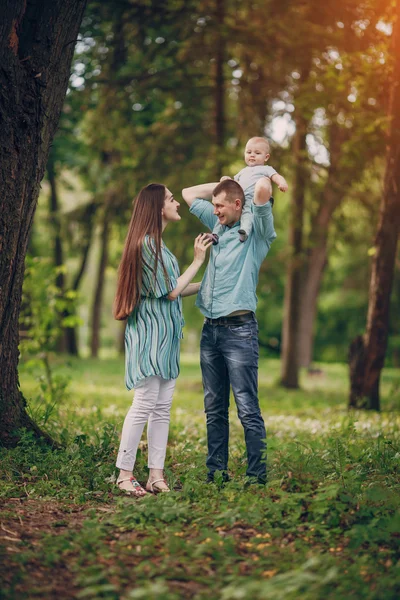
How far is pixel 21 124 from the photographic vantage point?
568 centimetres

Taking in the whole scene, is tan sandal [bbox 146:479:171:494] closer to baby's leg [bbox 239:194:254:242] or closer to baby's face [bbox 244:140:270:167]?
baby's leg [bbox 239:194:254:242]

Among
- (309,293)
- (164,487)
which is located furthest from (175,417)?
(309,293)

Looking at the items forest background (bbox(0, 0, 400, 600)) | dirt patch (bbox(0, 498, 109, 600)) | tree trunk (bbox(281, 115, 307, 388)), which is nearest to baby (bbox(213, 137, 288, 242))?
forest background (bbox(0, 0, 400, 600))

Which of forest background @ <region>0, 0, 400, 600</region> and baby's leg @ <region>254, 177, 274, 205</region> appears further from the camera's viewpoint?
baby's leg @ <region>254, 177, 274, 205</region>

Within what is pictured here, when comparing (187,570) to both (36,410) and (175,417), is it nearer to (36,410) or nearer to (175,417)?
(36,410)

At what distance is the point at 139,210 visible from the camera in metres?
5.43

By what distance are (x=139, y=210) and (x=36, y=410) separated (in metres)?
2.60

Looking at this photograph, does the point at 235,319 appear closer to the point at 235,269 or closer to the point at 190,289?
the point at 235,269

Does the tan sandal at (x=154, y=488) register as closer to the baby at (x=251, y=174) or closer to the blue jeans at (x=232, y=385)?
the blue jeans at (x=232, y=385)

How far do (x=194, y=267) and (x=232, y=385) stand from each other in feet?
3.00

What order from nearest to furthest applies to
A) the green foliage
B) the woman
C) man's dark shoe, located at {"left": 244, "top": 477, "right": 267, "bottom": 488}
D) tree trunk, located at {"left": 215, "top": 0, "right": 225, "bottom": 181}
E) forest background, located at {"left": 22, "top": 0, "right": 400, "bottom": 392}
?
1. man's dark shoe, located at {"left": 244, "top": 477, "right": 267, "bottom": 488}
2. the woman
3. the green foliage
4. forest background, located at {"left": 22, "top": 0, "right": 400, "bottom": 392}
5. tree trunk, located at {"left": 215, "top": 0, "right": 225, "bottom": 181}

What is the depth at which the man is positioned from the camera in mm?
5219

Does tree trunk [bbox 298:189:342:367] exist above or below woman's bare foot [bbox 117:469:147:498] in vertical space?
above

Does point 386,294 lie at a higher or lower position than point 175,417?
higher
